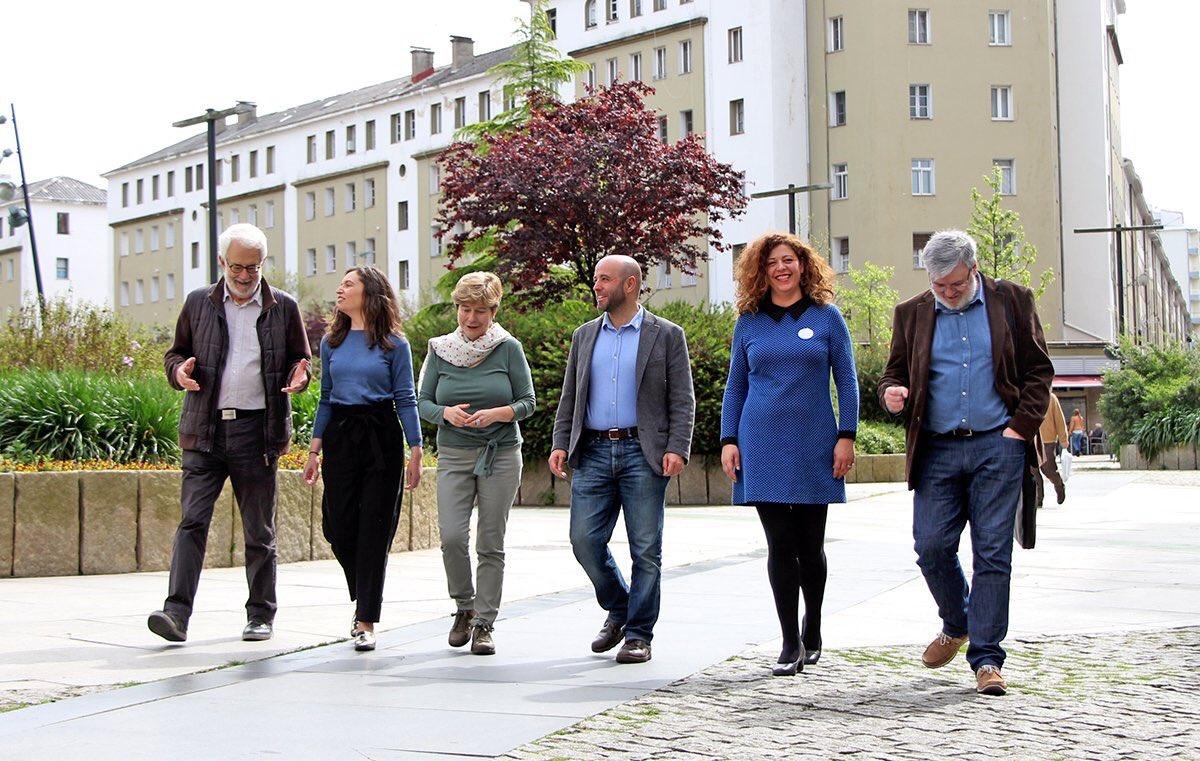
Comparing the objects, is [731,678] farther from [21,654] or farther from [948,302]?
[21,654]

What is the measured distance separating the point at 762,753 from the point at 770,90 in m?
58.9

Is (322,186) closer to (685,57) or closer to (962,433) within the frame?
(685,57)

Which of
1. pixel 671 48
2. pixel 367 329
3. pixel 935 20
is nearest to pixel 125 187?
pixel 671 48

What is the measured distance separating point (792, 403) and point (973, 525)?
2.92 ft

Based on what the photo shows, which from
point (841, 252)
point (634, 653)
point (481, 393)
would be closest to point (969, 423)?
point (634, 653)

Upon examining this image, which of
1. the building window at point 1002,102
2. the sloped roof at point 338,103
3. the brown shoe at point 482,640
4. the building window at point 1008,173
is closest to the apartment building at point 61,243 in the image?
the sloped roof at point 338,103

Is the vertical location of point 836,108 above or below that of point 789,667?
above

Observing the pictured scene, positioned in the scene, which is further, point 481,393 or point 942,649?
point 481,393

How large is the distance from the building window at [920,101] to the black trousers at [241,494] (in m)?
56.5

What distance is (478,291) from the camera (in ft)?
25.0

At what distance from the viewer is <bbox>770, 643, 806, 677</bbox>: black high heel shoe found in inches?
256

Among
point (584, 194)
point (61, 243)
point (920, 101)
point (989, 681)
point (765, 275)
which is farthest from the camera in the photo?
point (61, 243)

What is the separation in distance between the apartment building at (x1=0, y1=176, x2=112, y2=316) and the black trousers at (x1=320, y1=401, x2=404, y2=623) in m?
108

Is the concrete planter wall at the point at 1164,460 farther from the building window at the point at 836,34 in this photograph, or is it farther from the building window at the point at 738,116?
the building window at the point at 836,34
